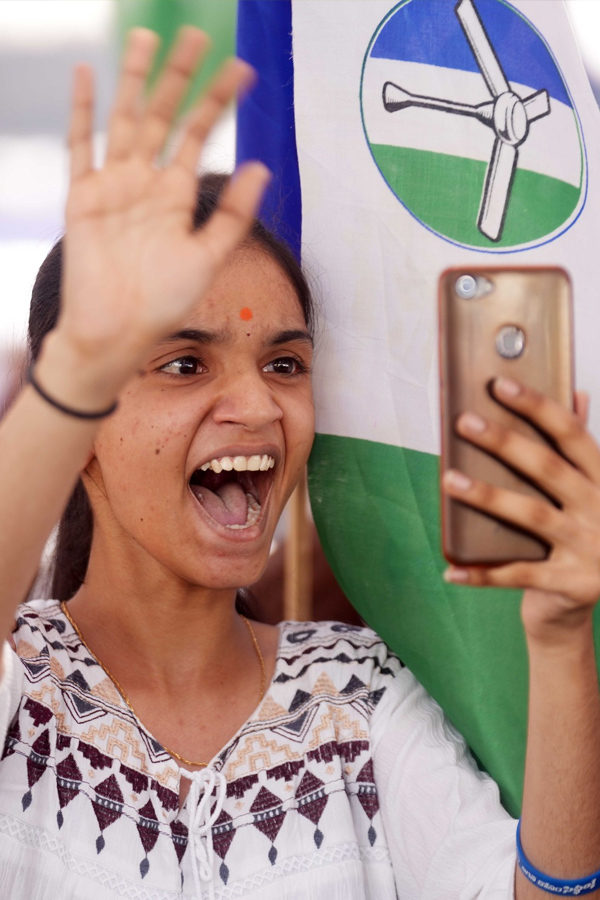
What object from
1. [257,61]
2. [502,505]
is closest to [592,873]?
[502,505]

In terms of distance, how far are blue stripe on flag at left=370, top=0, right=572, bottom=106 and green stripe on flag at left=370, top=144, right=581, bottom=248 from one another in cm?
12

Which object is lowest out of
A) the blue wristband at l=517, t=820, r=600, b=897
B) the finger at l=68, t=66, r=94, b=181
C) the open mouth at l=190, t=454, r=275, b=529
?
the blue wristband at l=517, t=820, r=600, b=897

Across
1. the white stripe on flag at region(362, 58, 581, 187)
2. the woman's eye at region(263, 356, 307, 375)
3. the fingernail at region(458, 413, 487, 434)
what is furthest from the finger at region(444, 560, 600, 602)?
the white stripe on flag at region(362, 58, 581, 187)

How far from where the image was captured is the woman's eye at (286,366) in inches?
50.6

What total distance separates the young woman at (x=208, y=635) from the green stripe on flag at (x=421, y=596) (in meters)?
0.06

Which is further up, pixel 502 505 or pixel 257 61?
pixel 257 61

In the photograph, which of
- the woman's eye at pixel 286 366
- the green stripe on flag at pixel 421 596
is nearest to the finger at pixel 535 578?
the green stripe on flag at pixel 421 596

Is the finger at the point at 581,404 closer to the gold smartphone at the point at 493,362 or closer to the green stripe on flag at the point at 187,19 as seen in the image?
the gold smartphone at the point at 493,362

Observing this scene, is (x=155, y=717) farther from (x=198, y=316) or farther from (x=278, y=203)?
(x=278, y=203)

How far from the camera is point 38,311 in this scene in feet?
4.45

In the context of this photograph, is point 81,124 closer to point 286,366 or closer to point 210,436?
point 210,436

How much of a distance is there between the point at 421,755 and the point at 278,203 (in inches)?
31.8

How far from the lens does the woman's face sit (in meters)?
1.14

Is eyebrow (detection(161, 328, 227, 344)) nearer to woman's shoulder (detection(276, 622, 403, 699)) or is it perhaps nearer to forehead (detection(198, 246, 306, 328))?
forehead (detection(198, 246, 306, 328))
